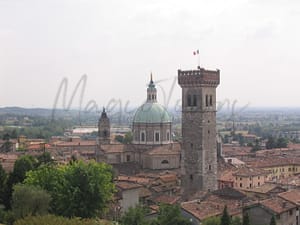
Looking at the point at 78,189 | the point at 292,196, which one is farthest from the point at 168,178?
the point at 78,189

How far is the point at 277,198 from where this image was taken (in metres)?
32.6

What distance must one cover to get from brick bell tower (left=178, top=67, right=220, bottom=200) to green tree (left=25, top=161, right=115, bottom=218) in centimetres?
1220

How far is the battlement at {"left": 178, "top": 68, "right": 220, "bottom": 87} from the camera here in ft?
131

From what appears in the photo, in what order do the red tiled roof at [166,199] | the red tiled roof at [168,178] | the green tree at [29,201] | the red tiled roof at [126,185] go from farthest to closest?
the red tiled roof at [168,178]
the red tiled roof at [166,199]
the red tiled roof at [126,185]
the green tree at [29,201]

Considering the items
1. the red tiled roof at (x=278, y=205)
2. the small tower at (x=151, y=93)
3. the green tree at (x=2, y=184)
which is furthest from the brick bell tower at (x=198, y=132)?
the small tower at (x=151, y=93)

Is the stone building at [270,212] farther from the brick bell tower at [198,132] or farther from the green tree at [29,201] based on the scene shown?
the green tree at [29,201]

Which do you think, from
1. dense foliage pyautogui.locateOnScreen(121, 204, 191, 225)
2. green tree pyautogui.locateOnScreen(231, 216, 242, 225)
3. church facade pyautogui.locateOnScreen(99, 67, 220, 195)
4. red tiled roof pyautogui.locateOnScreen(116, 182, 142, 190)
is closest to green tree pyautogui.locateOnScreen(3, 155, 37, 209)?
red tiled roof pyautogui.locateOnScreen(116, 182, 142, 190)

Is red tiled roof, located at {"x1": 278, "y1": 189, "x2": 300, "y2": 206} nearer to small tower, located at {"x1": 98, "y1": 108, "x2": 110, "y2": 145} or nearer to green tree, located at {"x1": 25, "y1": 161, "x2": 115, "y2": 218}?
green tree, located at {"x1": 25, "y1": 161, "x2": 115, "y2": 218}

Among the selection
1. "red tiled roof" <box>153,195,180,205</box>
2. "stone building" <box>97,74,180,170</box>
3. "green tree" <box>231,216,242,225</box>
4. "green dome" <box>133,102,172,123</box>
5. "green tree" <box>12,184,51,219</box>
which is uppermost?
"green dome" <box>133,102,172,123</box>

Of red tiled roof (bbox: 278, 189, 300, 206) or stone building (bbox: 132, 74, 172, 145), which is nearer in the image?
red tiled roof (bbox: 278, 189, 300, 206)

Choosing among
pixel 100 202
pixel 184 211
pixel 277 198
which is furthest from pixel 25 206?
pixel 277 198

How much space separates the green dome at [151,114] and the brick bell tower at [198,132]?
39.9 feet

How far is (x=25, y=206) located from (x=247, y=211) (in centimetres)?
1288

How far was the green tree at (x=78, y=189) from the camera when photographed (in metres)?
27.4
